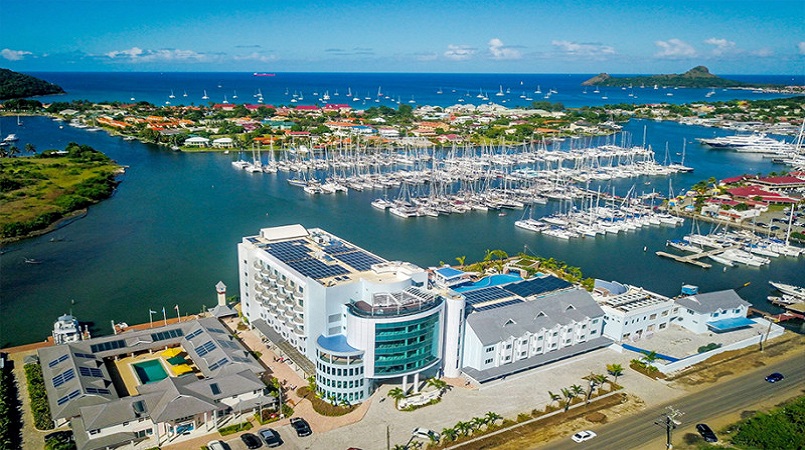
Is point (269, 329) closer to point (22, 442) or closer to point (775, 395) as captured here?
point (22, 442)

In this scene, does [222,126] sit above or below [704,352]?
above

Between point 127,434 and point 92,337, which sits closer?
point 127,434

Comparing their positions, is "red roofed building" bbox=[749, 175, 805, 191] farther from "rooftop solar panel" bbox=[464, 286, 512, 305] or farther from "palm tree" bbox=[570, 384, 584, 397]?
"palm tree" bbox=[570, 384, 584, 397]

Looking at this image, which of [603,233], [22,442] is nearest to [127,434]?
[22,442]

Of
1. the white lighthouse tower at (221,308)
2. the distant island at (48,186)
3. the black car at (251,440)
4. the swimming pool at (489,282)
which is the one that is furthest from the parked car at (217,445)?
the distant island at (48,186)

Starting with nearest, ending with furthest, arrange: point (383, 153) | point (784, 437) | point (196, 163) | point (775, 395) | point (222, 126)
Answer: point (784, 437), point (775, 395), point (196, 163), point (383, 153), point (222, 126)

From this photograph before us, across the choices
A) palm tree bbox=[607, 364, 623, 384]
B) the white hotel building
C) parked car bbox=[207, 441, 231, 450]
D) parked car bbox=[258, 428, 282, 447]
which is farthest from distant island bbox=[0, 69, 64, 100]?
palm tree bbox=[607, 364, 623, 384]
